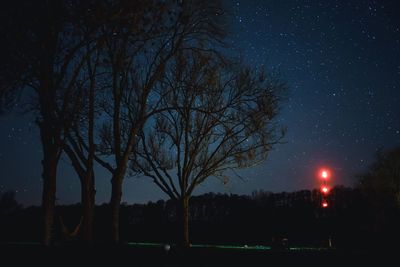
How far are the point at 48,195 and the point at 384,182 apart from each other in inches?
Answer: 1471

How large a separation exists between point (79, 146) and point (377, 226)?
33.4m

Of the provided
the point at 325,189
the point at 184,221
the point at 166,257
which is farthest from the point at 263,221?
Result: the point at 166,257

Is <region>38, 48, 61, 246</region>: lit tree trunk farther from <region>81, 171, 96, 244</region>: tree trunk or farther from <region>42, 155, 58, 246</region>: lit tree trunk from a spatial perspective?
<region>81, 171, 96, 244</region>: tree trunk

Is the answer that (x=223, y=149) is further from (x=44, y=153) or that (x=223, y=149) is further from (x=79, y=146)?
(x=44, y=153)

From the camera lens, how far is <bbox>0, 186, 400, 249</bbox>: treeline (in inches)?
1575

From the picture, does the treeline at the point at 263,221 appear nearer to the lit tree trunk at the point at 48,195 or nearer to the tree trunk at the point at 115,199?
the tree trunk at the point at 115,199

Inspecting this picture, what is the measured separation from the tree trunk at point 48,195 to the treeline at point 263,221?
61.9ft

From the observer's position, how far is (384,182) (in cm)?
4156

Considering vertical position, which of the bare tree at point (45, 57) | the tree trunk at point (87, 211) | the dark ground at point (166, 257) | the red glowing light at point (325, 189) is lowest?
the dark ground at point (166, 257)

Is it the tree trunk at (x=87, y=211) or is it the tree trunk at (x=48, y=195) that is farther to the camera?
the tree trunk at (x=87, y=211)

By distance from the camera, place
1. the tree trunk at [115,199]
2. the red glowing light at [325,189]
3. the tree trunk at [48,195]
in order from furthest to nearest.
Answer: the red glowing light at [325,189] → the tree trunk at [115,199] → the tree trunk at [48,195]

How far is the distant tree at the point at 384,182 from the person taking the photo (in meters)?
41.0

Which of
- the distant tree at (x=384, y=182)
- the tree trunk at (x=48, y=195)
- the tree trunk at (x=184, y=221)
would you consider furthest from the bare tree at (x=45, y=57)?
the distant tree at (x=384, y=182)

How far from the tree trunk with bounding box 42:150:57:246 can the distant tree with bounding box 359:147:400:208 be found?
120 feet
